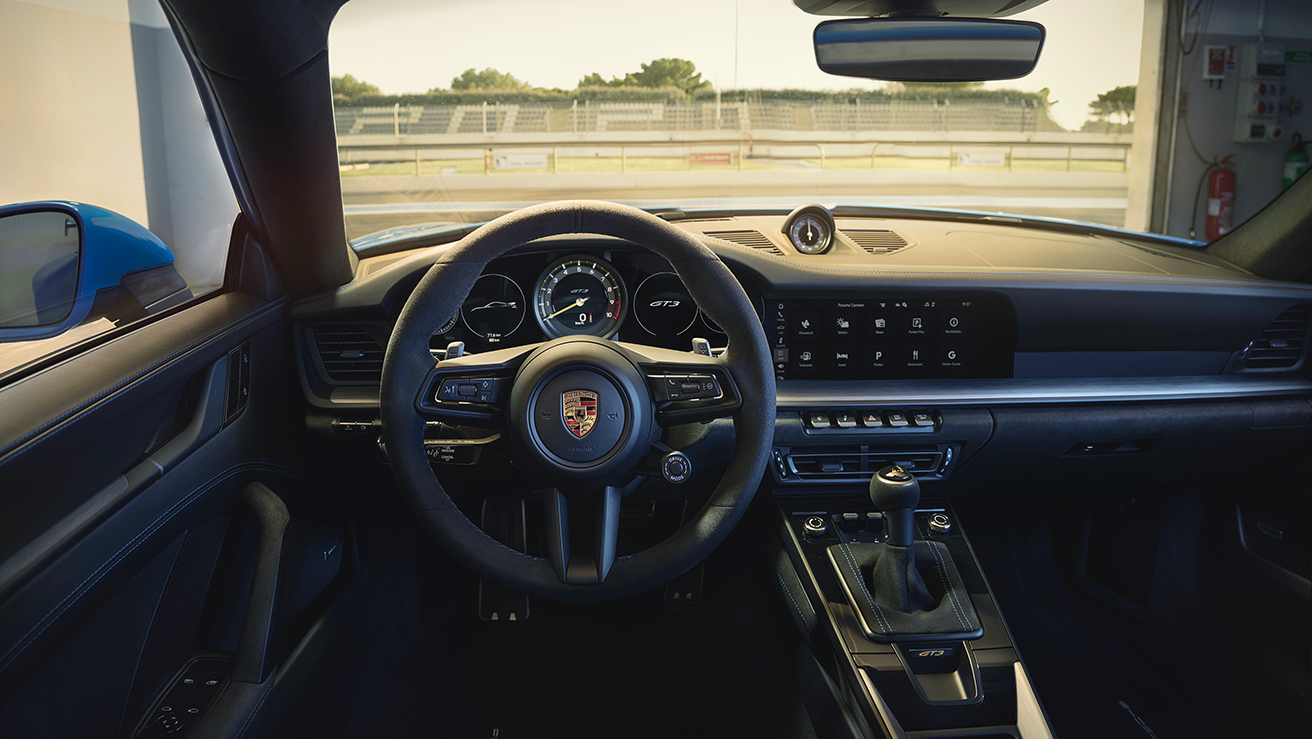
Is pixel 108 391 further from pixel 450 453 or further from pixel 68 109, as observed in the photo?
pixel 450 453

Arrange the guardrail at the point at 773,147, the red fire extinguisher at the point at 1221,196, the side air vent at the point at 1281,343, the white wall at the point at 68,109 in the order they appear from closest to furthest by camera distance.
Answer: the white wall at the point at 68,109 → the side air vent at the point at 1281,343 → the guardrail at the point at 773,147 → the red fire extinguisher at the point at 1221,196

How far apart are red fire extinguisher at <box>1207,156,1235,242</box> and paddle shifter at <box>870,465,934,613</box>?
7.80 meters

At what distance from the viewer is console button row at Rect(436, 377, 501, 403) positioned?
1464mm

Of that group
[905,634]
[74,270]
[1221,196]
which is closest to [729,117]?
[1221,196]

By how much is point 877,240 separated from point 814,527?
2.95 ft

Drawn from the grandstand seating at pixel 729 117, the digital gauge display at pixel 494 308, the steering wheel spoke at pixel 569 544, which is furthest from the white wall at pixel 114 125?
the grandstand seating at pixel 729 117

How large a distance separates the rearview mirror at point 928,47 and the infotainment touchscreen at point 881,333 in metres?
0.65

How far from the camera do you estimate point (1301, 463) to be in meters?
2.32

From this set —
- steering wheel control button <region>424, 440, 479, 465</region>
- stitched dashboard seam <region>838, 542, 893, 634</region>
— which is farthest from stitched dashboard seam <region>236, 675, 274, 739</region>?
stitched dashboard seam <region>838, 542, 893, 634</region>

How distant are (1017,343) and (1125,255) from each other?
591mm

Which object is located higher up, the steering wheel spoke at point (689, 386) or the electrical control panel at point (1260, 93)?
the electrical control panel at point (1260, 93)

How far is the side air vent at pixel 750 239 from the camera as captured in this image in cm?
219

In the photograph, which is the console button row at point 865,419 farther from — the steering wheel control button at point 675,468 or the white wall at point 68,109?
the white wall at point 68,109

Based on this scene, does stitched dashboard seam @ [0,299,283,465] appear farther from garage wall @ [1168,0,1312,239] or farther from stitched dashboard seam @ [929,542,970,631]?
garage wall @ [1168,0,1312,239]
